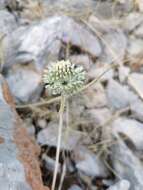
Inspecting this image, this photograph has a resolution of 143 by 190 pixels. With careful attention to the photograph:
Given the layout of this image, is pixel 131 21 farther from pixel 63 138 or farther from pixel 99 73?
pixel 63 138

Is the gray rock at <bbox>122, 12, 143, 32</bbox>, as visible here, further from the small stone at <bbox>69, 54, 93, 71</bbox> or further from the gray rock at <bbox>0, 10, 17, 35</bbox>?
the gray rock at <bbox>0, 10, 17, 35</bbox>

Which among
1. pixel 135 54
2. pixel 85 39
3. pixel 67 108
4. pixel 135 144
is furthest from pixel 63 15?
pixel 135 144

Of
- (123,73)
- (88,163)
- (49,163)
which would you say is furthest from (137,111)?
(49,163)

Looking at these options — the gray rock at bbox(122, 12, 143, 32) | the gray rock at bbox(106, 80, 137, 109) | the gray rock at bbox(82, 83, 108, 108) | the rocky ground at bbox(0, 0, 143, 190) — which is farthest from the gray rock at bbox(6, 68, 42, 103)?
the gray rock at bbox(122, 12, 143, 32)

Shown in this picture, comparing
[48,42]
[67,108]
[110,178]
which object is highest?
[48,42]

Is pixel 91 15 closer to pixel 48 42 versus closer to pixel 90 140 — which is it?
pixel 48 42

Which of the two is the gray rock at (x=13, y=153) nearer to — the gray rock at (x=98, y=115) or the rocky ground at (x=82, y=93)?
the rocky ground at (x=82, y=93)
